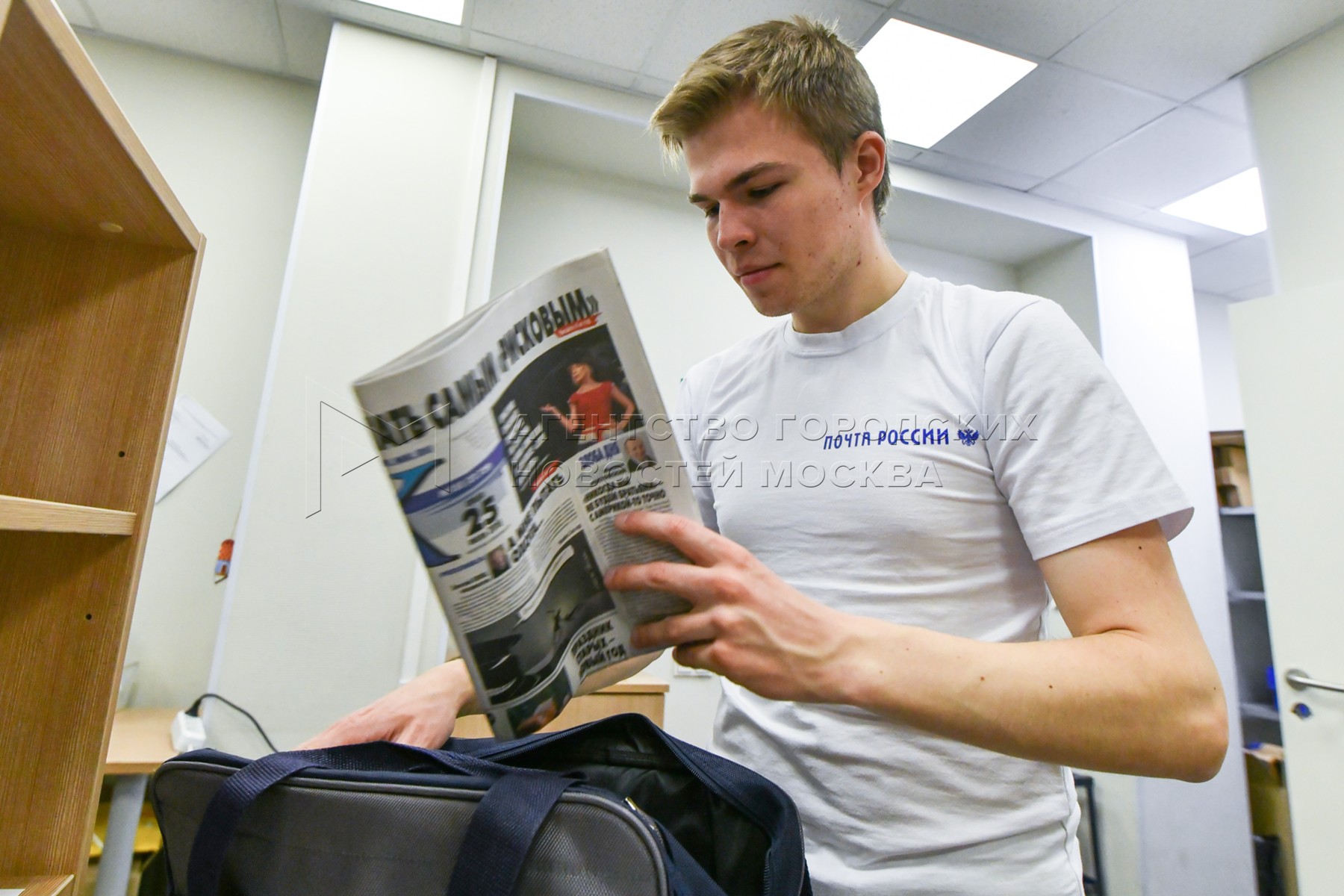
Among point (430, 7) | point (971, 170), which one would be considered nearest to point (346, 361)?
point (430, 7)

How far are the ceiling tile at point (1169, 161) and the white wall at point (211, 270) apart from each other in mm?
2656

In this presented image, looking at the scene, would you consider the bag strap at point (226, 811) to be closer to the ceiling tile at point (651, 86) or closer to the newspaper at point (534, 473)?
the newspaper at point (534, 473)

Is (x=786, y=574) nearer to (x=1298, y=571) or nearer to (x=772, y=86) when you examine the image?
(x=772, y=86)

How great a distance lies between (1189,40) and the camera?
1894mm

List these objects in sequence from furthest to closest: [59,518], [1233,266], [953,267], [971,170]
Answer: [1233,266]
[953,267]
[971,170]
[59,518]

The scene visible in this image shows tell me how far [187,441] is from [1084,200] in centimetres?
315

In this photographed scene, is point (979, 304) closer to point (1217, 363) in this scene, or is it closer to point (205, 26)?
point (205, 26)

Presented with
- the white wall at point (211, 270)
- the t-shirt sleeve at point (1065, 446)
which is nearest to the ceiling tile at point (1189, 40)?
the t-shirt sleeve at point (1065, 446)

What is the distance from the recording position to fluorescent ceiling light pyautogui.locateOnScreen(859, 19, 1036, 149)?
198 cm

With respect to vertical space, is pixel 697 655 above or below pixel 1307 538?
below

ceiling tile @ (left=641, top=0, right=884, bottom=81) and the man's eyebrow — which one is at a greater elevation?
ceiling tile @ (left=641, top=0, right=884, bottom=81)

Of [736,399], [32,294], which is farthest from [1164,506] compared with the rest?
[32,294]

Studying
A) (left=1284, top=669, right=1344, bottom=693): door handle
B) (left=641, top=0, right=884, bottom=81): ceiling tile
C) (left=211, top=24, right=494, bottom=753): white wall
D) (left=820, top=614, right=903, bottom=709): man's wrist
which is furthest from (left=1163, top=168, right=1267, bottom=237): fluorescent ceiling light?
(left=820, top=614, right=903, bottom=709): man's wrist

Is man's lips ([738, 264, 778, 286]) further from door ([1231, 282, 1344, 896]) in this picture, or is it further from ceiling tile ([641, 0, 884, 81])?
door ([1231, 282, 1344, 896])
